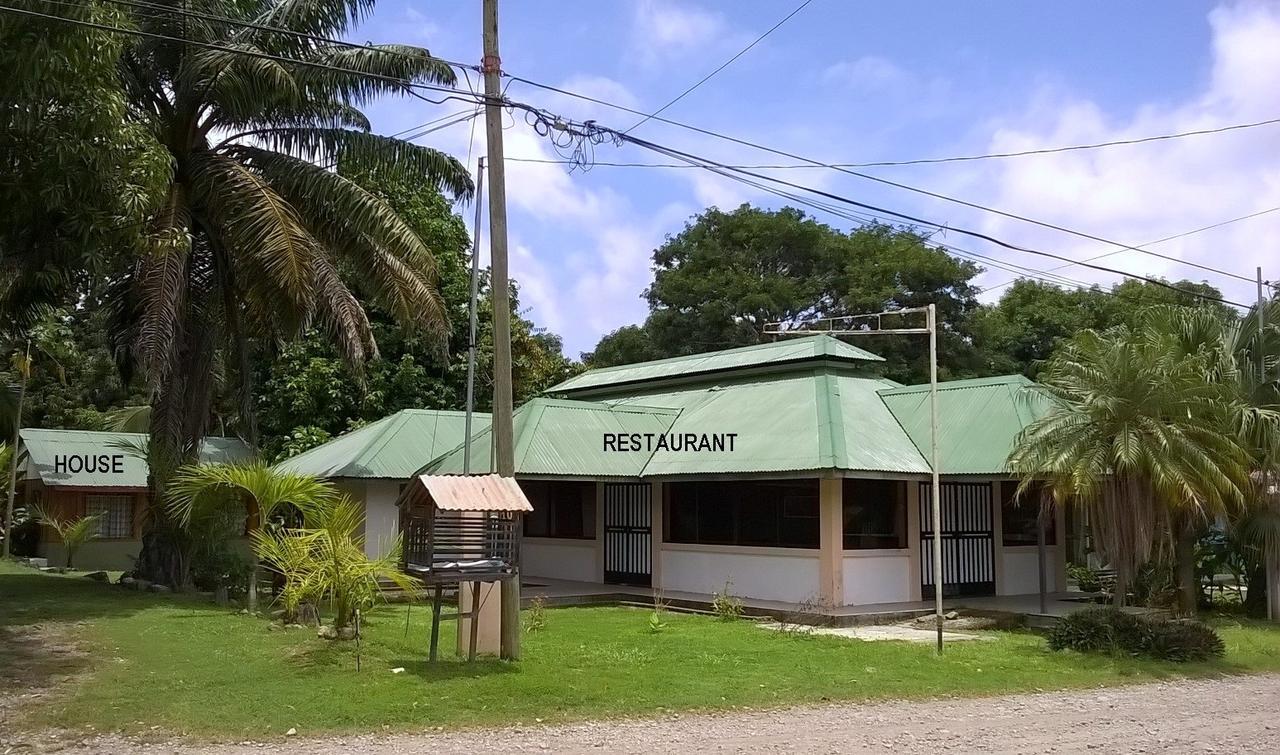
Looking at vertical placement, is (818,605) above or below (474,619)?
below

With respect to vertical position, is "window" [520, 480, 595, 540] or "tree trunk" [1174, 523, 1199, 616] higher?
"window" [520, 480, 595, 540]

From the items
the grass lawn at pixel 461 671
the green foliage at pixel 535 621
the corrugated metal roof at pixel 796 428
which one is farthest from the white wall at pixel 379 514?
the green foliage at pixel 535 621

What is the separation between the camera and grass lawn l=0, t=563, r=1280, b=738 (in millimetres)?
9547

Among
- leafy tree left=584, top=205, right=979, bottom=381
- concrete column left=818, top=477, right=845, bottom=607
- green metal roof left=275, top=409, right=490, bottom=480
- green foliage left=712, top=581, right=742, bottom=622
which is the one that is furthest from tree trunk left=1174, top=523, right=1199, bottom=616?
leafy tree left=584, top=205, right=979, bottom=381

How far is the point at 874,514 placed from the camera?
18.6 m

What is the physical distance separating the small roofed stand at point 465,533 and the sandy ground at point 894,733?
2509mm

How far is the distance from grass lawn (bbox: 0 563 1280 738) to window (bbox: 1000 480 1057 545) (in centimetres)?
390

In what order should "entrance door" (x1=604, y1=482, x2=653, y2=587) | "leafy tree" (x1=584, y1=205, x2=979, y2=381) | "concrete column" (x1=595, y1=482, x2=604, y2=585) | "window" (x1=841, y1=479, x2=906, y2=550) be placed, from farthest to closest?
"leafy tree" (x1=584, y1=205, x2=979, y2=381), "concrete column" (x1=595, y1=482, x2=604, y2=585), "entrance door" (x1=604, y1=482, x2=653, y2=587), "window" (x1=841, y1=479, x2=906, y2=550)

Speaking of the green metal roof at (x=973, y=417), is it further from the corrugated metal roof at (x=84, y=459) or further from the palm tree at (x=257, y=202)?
the corrugated metal roof at (x=84, y=459)

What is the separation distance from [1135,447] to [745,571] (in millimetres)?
6817

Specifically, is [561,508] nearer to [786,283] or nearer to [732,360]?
[732,360]

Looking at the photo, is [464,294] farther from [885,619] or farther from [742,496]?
[885,619]

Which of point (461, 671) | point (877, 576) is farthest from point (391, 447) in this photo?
point (461, 671)

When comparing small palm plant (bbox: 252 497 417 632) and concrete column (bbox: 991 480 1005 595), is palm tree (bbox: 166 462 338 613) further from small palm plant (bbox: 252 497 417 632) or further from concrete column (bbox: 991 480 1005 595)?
concrete column (bbox: 991 480 1005 595)
